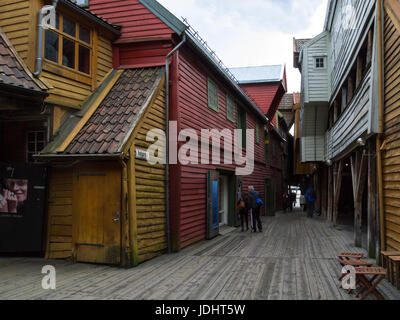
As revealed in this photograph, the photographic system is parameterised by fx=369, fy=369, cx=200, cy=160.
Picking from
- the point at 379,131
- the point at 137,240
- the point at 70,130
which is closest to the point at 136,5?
the point at 70,130

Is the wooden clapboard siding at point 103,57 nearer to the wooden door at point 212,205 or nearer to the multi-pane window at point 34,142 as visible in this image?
the multi-pane window at point 34,142

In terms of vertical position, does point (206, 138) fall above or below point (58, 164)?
above

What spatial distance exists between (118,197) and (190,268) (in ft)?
7.03

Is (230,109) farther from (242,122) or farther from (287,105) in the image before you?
(287,105)

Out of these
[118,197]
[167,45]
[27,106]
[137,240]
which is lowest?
[137,240]

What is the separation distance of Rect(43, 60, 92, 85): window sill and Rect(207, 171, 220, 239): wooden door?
492cm

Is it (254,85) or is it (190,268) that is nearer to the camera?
(190,268)

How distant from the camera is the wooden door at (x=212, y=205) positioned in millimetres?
12180

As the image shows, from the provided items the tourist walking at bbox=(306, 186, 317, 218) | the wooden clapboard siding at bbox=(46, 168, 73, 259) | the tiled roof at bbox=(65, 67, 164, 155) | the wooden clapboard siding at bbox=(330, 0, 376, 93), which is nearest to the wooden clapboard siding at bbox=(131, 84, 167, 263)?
the tiled roof at bbox=(65, 67, 164, 155)

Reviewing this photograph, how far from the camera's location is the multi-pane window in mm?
9164

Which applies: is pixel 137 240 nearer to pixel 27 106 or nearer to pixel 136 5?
pixel 27 106

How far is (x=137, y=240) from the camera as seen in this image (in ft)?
26.9

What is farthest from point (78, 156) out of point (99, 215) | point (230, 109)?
point (230, 109)

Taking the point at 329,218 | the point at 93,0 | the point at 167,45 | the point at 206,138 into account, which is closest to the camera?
the point at 167,45
